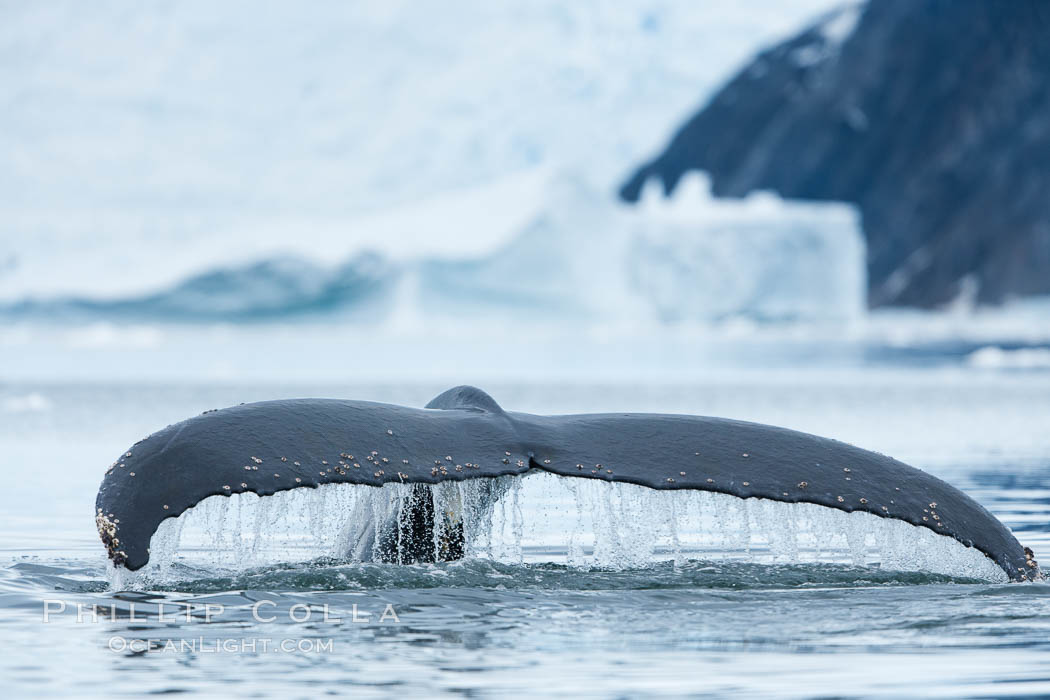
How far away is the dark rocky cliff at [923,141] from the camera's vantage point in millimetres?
89625

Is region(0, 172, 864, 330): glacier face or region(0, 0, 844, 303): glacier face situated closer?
region(0, 172, 864, 330): glacier face

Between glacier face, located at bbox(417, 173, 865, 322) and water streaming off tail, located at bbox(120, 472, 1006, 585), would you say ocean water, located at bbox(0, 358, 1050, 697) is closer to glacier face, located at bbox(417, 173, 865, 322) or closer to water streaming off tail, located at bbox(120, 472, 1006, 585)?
water streaming off tail, located at bbox(120, 472, 1006, 585)

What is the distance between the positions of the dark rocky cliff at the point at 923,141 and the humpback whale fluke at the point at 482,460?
3298 inches

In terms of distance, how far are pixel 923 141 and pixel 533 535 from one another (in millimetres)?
95708

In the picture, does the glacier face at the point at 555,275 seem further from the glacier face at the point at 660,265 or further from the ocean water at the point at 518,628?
the ocean water at the point at 518,628

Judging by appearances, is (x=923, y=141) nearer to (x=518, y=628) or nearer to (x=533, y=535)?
(x=533, y=535)

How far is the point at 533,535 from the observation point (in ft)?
27.7

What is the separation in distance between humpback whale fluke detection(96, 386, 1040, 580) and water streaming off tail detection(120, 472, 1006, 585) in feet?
0.33

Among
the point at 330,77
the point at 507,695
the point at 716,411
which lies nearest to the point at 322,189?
the point at 330,77

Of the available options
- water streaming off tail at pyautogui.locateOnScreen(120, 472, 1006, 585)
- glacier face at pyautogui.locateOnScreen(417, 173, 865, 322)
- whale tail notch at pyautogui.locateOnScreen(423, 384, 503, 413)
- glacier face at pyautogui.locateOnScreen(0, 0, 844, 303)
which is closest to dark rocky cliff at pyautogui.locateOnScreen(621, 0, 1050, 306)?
glacier face at pyautogui.locateOnScreen(0, 0, 844, 303)

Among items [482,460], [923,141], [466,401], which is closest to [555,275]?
[466,401]

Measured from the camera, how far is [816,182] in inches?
4033

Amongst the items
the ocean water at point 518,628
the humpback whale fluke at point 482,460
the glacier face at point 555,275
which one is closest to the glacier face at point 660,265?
the glacier face at point 555,275

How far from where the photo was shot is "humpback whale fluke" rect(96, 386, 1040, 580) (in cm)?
455
